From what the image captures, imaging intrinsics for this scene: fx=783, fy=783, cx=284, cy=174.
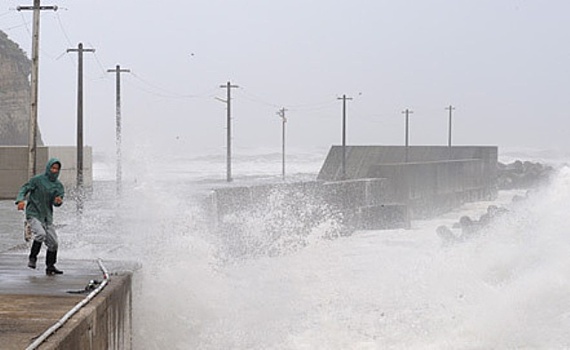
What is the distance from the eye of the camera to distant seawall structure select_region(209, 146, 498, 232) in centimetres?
2345

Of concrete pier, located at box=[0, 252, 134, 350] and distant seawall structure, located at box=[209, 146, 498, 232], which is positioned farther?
distant seawall structure, located at box=[209, 146, 498, 232]

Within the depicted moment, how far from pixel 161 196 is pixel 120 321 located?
11704 millimetres

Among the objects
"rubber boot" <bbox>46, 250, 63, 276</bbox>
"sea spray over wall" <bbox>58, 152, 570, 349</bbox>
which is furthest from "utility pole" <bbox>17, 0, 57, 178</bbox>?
"rubber boot" <bbox>46, 250, 63, 276</bbox>

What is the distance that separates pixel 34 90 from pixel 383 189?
55.6 feet

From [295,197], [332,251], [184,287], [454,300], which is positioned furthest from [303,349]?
[295,197]

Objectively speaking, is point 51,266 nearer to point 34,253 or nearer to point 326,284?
point 34,253

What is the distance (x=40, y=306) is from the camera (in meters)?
6.67

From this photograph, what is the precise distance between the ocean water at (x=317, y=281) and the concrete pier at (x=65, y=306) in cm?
76

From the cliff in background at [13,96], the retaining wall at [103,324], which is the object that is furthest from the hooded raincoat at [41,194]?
the cliff in background at [13,96]

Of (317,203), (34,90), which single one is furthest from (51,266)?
(317,203)

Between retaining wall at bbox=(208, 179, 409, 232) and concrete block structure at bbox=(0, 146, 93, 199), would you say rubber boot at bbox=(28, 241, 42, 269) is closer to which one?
retaining wall at bbox=(208, 179, 409, 232)

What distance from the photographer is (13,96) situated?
172 ft

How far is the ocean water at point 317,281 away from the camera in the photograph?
33.0 feet

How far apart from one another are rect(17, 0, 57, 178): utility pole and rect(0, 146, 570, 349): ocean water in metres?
1.47
